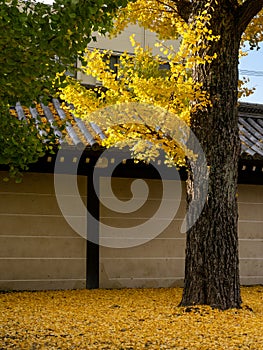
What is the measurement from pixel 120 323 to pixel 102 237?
10.0 feet

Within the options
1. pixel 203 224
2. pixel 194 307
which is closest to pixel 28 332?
pixel 194 307

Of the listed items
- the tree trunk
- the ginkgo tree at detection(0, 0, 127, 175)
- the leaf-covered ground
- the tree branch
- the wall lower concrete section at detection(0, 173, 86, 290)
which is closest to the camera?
the ginkgo tree at detection(0, 0, 127, 175)

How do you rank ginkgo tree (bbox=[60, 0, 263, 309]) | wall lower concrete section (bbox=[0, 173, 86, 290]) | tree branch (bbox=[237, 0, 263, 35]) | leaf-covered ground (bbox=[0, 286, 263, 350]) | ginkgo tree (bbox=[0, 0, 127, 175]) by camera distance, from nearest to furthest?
1. ginkgo tree (bbox=[0, 0, 127, 175])
2. leaf-covered ground (bbox=[0, 286, 263, 350])
3. ginkgo tree (bbox=[60, 0, 263, 309])
4. tree branch (bbox=[237, 0, 263, 35])
5. wall lower concrete section (bbox=[0, 173, 86, 290])

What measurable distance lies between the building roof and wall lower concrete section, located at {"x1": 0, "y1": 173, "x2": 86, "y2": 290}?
0.91 m

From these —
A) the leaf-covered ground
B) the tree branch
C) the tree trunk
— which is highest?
the tree branch

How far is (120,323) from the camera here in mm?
5750

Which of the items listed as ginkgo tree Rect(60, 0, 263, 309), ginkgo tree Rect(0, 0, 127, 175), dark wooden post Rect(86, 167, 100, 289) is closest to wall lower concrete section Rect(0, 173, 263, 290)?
dark wooden post Rect(86, 167, 100, 289)

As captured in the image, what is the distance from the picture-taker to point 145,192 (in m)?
9.08

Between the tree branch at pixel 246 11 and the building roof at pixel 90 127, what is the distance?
2276 mm

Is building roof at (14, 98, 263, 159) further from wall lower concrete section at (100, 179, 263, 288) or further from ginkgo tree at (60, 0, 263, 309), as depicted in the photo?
ginkgo tree at (60, 0, 263, 309)

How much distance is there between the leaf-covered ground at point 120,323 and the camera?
4.86 meters

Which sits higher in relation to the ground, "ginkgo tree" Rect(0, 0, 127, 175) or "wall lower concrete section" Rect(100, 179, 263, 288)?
"ginkgo tree" Rect(0, 0, 127, 175)

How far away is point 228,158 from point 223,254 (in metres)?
1.17

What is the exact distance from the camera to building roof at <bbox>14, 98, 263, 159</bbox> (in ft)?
25.2
